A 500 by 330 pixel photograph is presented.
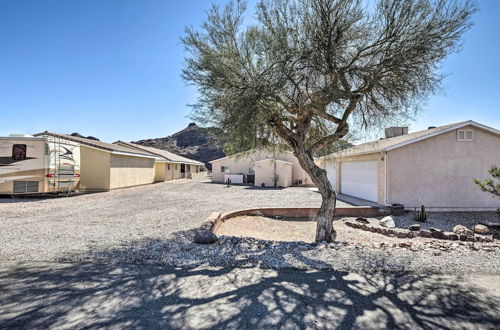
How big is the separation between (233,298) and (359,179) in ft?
44.9

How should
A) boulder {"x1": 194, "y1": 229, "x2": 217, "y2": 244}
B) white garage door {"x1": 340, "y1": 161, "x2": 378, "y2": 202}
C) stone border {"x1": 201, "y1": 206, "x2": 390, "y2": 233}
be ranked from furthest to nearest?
white garage door {"x1": 340, "y1": 161, "x2": 378, "y2": 202} → stone border {"x1": 201, "y1": 206, "x2": 390, "y2": 233} → boulder {"x1": 194, "y1": 229, "x2": 217, "y2": 244}

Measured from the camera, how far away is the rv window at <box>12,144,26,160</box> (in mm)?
12406

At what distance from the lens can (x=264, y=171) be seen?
2539 cm

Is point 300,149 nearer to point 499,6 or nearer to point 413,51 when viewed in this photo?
point 413,51

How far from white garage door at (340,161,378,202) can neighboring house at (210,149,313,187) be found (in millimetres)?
6514

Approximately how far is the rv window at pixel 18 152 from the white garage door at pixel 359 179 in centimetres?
1775

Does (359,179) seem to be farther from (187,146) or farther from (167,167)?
(187,146)

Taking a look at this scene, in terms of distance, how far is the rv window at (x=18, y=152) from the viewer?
40.7 ft

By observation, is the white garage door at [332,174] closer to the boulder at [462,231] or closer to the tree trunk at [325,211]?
the boulder at [462,231]

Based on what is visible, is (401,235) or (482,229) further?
(482,229)

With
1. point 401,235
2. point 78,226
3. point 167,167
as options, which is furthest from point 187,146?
point 401,235

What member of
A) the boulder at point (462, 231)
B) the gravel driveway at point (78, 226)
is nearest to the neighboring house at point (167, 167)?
the gravel driveway at point (78, 226)

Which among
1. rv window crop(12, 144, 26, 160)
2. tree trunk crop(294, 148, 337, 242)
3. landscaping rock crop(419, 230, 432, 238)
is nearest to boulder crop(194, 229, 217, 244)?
tree trunk crop(294, 148, 337, 242)

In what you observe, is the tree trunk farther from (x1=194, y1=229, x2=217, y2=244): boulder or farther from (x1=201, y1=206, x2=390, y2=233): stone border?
(x1=201, y1=206, x2=390, y2=233): stone border
